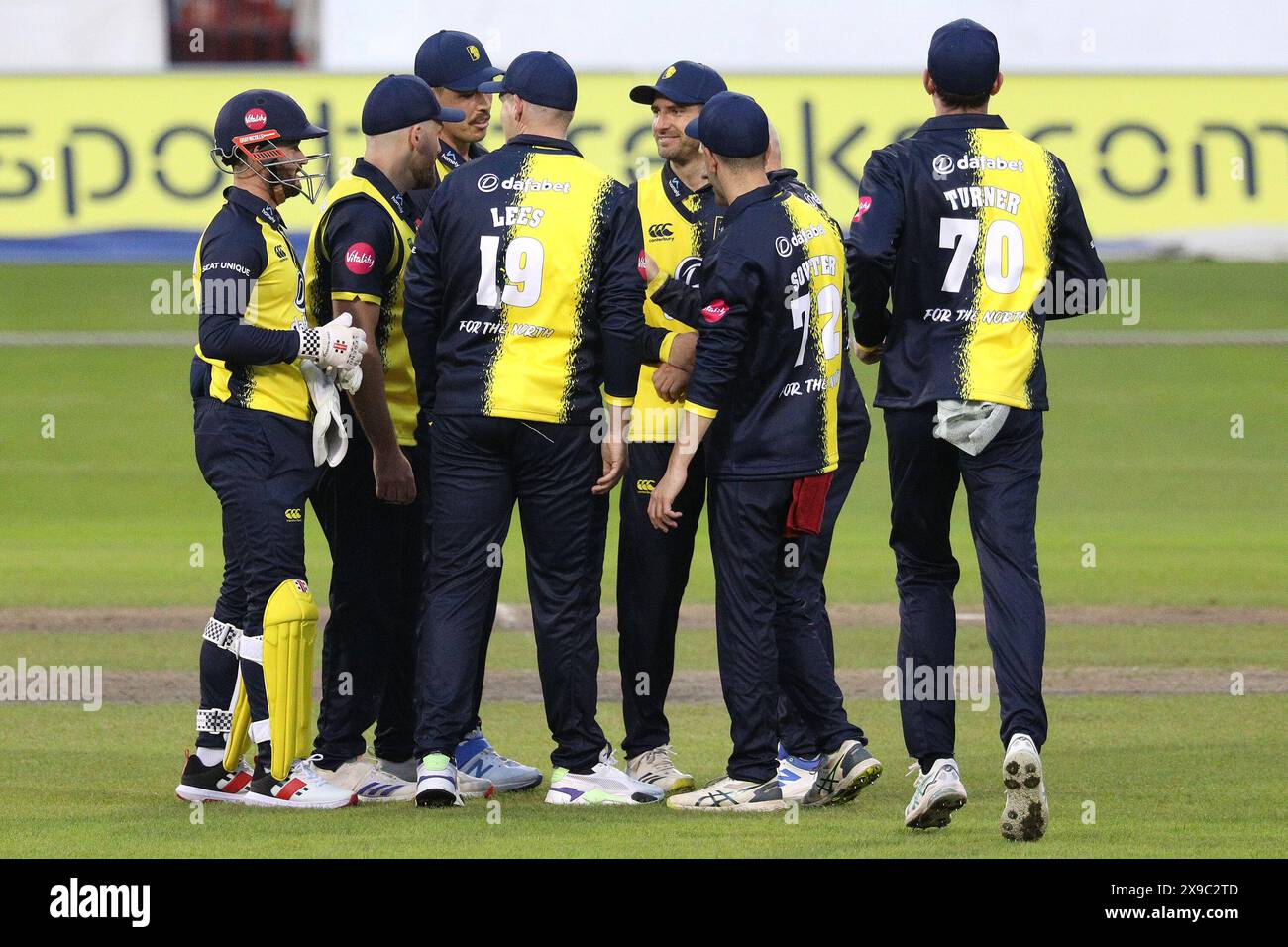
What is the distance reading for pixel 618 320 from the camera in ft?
23.2

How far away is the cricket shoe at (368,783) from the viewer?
7.21m

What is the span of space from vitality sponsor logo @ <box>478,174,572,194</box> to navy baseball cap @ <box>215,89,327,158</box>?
1.85 ft

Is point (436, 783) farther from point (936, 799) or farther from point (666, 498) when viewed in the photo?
point (936, 799)

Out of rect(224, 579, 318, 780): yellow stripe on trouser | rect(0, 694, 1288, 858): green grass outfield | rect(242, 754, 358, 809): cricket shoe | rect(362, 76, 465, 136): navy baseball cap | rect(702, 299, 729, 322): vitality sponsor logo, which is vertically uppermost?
rect(362, 76, 465, 136): navy baseball cap

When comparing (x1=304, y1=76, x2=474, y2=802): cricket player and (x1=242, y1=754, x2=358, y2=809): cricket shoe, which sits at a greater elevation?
(x1=304, y1=76, x2=474, y2=802): cricket player

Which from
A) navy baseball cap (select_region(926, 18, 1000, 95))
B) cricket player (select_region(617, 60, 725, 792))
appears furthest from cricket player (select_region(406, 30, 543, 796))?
navy baseball cap (select_region(926, 18, 1000, 95))

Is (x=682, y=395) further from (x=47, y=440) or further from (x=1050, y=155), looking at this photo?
(x=47, y=440)

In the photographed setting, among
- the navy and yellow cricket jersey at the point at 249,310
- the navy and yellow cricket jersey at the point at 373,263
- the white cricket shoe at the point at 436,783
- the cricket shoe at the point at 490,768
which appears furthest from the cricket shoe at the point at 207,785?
the navy and yellow cricket jersey at the point at 373,263

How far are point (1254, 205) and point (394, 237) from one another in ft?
64.7

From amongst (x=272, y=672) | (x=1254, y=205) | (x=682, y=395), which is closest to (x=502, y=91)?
(x=682, y=395)

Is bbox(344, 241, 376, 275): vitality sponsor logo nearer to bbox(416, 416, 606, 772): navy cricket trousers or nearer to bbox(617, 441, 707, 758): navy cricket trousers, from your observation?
bbox(416, 416, 606, 772): navy cricket trousers

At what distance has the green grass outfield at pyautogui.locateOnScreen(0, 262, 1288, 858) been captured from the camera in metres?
6.53

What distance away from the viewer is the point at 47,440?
2100 cm

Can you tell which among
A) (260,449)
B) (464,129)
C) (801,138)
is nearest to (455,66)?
(464,129)
